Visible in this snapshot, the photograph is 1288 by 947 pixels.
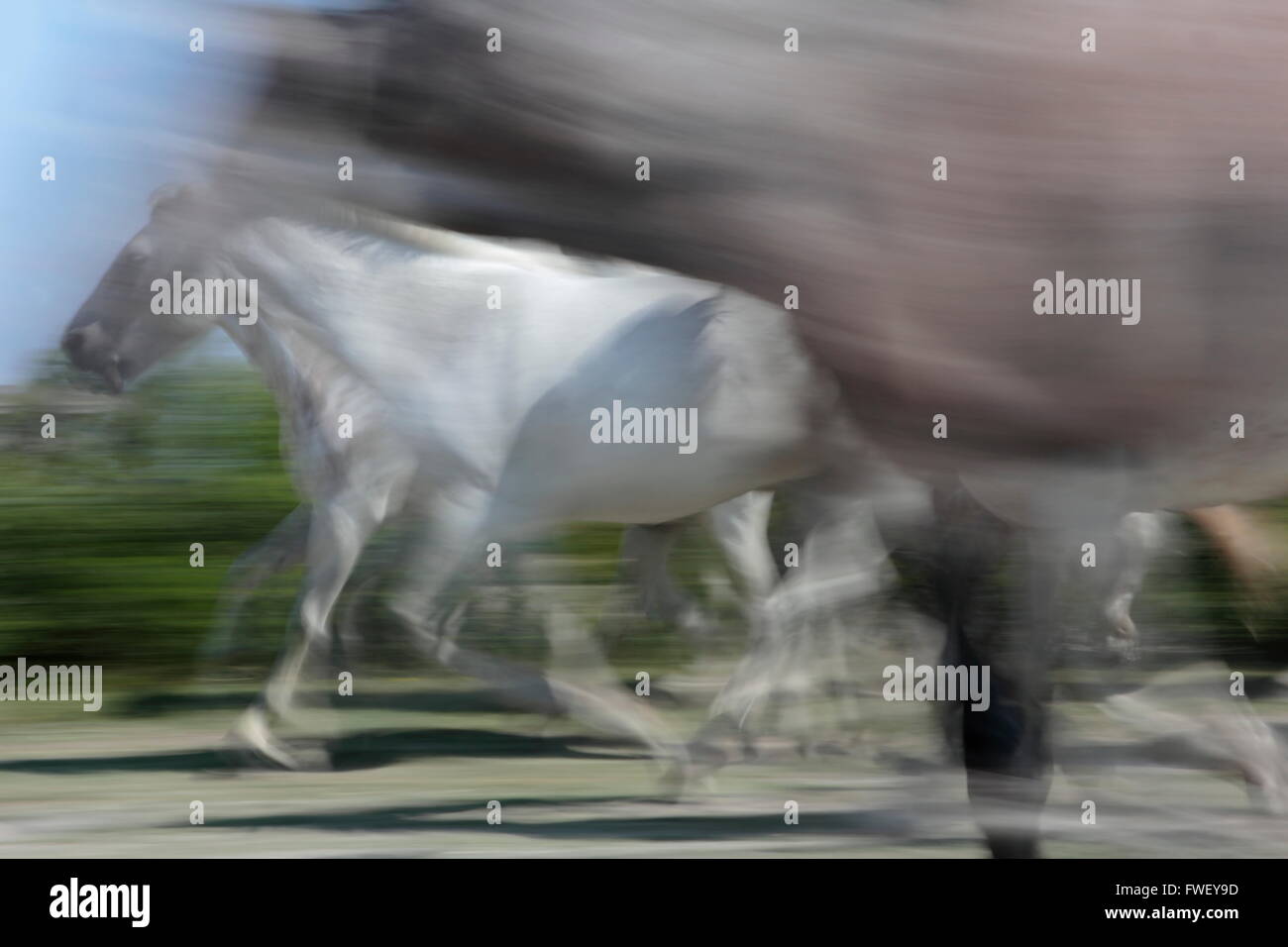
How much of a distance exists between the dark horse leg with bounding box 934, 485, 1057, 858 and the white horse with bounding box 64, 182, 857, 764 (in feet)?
1.84

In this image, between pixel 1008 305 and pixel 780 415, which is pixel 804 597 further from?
pixel 1008 305

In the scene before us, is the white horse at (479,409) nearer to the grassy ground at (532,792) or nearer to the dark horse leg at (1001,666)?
the grassy ground at (532,792)

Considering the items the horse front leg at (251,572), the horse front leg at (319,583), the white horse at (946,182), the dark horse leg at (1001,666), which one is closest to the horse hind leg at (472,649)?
the horse front leg at (319,583)

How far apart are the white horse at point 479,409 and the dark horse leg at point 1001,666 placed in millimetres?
562

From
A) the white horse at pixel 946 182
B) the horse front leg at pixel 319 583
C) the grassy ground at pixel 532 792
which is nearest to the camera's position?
the white horse at pixel 946 182

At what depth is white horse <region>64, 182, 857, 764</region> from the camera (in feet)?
10.5

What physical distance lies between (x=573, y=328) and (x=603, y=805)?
1091 millimetres

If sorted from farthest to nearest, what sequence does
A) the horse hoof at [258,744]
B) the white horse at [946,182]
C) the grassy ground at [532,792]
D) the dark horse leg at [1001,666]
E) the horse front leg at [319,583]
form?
the horse front leg at [319,583] → the horse hoof at [258,744] → the grassy ground at [532,792] → the dark horse leg at [1001,666] → the white horse at [946,182]

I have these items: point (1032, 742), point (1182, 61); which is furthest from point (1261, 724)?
point (1182, 61)

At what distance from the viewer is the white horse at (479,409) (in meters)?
3.20

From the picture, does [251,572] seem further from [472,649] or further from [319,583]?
[472,649]

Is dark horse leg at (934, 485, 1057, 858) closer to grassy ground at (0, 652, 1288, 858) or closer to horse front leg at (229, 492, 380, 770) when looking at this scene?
grassy ground at (0, 652, 1288, 858)

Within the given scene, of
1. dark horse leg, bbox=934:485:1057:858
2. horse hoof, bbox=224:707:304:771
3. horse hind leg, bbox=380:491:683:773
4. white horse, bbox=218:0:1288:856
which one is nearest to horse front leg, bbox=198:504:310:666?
horse hoof, bbox=224:707:304:771

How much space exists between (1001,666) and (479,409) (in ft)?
4.61
